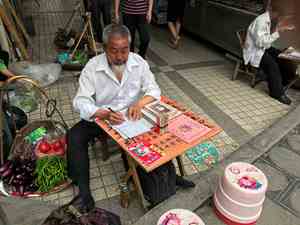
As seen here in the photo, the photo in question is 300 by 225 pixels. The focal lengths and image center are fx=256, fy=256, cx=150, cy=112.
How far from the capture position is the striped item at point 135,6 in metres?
4.14

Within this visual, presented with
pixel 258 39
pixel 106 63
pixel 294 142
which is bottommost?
pixel 294 142

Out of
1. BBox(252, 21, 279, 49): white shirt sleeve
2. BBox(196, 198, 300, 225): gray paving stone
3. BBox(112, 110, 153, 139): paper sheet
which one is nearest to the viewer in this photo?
BBox(112, 110, 153, 139): paper sheet

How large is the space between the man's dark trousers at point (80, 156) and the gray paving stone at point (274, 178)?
181 centimetres

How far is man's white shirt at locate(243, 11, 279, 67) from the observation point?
12.9ft

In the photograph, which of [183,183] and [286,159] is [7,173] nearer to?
[183,183]

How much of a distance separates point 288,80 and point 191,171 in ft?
9.05

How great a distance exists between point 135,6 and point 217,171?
2.93m

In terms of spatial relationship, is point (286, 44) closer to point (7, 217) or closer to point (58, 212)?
point (58, 212)

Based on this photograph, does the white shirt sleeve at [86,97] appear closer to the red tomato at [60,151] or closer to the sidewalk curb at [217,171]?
the red tomato at [60,151]

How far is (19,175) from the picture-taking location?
2402 mm

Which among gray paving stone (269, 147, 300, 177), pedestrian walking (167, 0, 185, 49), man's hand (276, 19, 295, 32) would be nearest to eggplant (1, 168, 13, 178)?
gray paving stone (269, 147, 300, 177)

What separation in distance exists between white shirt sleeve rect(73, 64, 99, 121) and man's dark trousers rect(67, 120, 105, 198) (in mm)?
182

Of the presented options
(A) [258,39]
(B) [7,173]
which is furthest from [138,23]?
(B) [7,173]

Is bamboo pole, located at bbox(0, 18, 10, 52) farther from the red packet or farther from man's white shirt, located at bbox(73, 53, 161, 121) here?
the red packet
